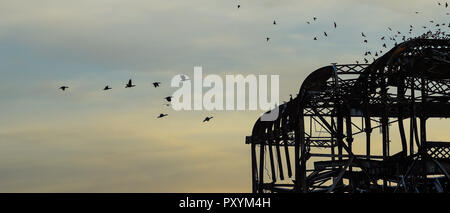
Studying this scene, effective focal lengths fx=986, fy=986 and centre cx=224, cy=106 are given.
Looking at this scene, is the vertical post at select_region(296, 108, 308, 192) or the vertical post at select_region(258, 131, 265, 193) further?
the vertical post at select_region(258, 131, 265, 193)

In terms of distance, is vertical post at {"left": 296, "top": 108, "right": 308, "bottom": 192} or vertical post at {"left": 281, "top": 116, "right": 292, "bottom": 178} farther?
vertical post at {"left": 281, "top": 116, "right": 292, "bottom": 178}

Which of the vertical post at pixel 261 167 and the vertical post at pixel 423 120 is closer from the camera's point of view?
the vertical post at pixel 423 120

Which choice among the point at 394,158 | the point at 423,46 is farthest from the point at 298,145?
the point at 423,46

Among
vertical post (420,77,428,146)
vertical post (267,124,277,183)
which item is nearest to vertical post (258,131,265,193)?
vertical post (267,124,277,183)

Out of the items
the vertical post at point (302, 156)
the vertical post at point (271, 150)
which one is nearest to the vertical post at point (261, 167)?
the vertical post at point (271, 150)

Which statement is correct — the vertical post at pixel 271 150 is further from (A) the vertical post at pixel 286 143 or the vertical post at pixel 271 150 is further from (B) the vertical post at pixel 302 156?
(B) the vertical post at pixel 302 156

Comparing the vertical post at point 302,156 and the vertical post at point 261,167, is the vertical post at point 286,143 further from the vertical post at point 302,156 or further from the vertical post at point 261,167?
the vertical post at point 302,156

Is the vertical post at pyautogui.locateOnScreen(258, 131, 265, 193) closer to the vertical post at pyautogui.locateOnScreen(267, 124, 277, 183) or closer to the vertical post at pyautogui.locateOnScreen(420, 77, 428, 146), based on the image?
the vertical post at pyautogui.locateOnScreen(267, 124, 277, 183)

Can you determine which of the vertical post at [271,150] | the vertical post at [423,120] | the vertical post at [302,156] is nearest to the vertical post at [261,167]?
the vertical post at [271,150]

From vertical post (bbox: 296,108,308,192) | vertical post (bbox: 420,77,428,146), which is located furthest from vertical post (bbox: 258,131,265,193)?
vertical post (bbox: 420,77,428,146)

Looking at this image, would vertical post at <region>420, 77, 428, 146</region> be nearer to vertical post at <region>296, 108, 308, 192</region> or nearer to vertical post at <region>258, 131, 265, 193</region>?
vertical post at <region>296, 108, 308, 192</region>

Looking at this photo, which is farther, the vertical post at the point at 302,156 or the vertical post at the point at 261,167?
the vertical post at the point at 261,167

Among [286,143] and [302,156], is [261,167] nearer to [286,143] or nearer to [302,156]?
[286,143]
